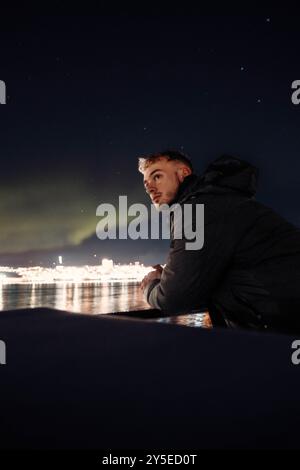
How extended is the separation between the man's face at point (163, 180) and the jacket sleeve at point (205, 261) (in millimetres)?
764

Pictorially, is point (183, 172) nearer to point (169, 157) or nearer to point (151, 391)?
point (169, 157)

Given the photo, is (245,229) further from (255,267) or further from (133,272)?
(133,272)

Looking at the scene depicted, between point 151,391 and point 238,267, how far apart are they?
111cm

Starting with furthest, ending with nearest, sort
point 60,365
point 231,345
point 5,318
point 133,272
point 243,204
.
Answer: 1. point 133,272
2. point 243,204
3. point 5,318
4. point 231,345
5. point 60,365

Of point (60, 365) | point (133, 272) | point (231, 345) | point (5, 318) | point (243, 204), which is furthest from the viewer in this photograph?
point (133, 272)

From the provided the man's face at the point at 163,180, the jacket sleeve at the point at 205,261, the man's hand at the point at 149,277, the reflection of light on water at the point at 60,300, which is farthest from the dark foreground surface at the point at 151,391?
the reflection of light on water at the point at 60,300

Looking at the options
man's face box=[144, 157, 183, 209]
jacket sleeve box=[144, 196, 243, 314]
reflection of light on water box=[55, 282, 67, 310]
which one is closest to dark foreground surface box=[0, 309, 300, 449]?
jacket sleeve box=[144, 196, 243, 314]

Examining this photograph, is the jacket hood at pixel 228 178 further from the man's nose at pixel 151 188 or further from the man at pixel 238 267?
the man's nose at pixel 151 188

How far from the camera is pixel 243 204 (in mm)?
1773

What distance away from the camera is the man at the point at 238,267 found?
1658 mm

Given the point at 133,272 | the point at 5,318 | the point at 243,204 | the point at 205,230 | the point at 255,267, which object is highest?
the point at 133,272

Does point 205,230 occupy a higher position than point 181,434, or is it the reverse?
point 205,230
